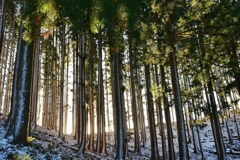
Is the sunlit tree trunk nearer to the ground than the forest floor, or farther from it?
farther from it

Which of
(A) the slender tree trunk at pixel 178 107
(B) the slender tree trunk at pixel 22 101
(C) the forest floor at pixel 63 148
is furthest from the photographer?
(A) the slender tree trunk at pixel 178 107

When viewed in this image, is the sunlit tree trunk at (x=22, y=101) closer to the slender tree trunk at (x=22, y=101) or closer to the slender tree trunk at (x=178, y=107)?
the slender tree trunk at (x=22, y=101)

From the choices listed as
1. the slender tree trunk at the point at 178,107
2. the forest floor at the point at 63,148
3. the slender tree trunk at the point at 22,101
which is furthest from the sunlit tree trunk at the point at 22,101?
the slender tree trunk at the point at 178,107

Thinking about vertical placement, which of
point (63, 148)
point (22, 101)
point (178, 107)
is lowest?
point (63, 148)

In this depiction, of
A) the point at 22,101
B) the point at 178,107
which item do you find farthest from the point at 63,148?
the point at 178,107

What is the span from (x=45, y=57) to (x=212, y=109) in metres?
14.3

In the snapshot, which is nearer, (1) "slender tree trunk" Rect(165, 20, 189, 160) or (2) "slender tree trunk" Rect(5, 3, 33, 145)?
(2) "slender tree trunk" Rect(5, 3, 33, 145)

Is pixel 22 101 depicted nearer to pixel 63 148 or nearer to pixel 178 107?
pixel 63 148

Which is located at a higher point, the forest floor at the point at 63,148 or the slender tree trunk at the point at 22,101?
the slender tree trunk at the point at 22,101

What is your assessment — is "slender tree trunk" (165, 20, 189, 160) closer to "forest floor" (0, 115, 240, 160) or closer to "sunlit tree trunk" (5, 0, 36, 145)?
"forest floor" (0, 115, 240, 160)

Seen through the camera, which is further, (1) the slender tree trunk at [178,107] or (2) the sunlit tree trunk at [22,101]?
(1) the slender tree trunk at [178,107]

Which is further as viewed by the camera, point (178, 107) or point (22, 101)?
point (178, 107)

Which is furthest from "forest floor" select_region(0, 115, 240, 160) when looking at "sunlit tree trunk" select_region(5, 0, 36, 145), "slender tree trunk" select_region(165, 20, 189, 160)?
"slender tree trunk" select_region(165, 20, 189, 160)

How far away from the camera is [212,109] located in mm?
9969
